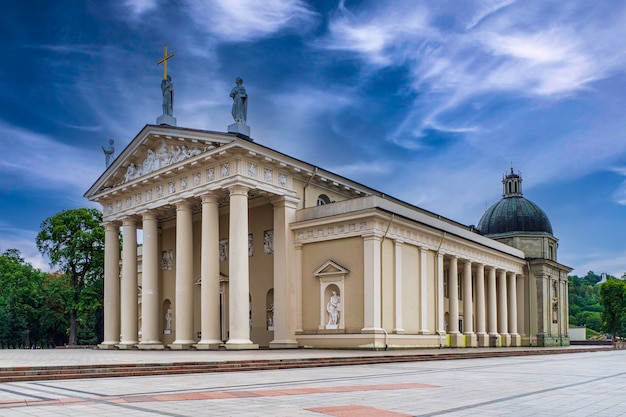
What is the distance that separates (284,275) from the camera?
117 feet

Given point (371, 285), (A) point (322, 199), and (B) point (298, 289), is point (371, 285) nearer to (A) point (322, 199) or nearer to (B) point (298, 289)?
(B) point (298, 289)

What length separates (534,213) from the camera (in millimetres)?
63594

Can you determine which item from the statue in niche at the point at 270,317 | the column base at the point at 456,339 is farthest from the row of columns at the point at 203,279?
the column base at the point at 456,339

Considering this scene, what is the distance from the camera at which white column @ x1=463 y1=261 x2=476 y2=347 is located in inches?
1753

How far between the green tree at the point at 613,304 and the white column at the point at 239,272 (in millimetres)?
64534

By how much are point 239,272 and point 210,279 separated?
7.66ft

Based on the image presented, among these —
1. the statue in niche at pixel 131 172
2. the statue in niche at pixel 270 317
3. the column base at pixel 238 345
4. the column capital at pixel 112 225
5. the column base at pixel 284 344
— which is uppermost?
the statue in niche at pixel 131 172

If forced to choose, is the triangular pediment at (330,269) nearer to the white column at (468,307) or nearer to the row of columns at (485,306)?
the row of columns at (485,306)

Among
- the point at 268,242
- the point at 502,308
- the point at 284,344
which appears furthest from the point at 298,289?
the point at 502,308

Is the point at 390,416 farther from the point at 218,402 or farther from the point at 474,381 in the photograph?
the point at 474,381

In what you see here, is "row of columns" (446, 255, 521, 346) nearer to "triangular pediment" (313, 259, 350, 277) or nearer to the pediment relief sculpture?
"triangular pediment" (313, 259, 350, 277)

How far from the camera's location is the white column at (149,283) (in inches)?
1531

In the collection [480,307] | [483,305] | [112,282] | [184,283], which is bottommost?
[480,307]

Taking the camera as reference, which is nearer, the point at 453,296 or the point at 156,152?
the point at 156,152
